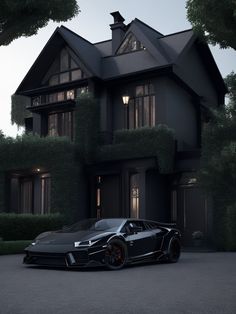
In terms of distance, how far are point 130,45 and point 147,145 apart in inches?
268

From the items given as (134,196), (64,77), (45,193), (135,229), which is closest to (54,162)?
(45,193)

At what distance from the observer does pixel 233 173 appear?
65.3 feet

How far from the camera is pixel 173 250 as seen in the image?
47.2 feet

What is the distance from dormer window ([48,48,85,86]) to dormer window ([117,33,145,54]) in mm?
2492

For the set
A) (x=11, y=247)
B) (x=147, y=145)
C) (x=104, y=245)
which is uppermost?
(x=147, y=145)

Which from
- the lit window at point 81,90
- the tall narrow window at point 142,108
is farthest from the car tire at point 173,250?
the lit window at point 81,90

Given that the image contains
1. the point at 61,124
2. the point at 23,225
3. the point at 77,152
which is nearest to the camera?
the point at 23,225

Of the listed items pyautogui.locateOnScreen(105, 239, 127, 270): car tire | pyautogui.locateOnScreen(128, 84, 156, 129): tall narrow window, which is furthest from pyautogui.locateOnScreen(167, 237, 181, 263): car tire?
pyautogui.locateOnScreen(128, 84, 156, 129): tall narrow window

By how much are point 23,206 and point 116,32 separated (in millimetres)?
10966

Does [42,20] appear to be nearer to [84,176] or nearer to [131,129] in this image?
[131,129]

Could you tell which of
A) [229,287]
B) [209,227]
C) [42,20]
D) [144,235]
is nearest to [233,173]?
[209,227]

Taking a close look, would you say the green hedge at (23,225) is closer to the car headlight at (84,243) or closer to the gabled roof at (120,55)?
the gabled roof at (120,55)

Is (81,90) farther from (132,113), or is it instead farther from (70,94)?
(132,113)

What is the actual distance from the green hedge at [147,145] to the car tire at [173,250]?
8.66 m
